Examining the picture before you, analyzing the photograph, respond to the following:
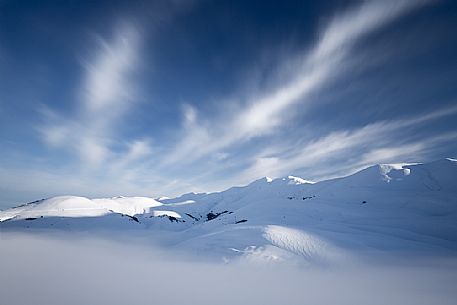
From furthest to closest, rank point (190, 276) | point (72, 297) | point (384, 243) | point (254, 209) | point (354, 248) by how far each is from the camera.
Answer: point (254, 209)
point (384, 243)
point (354, 248)
point (190, 276)
point (72, 297)

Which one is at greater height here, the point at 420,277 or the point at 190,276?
the point at 190,276

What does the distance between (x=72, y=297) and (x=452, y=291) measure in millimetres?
20646

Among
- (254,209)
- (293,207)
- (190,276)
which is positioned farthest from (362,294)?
(254,209)

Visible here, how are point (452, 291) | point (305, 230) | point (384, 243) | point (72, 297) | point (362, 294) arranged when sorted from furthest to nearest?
point (305, 230)
point (384, 243)
point (452, 291)
point (362, 294)
point (72, 297)

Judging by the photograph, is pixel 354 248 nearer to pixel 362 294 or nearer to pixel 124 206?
pixel 362 294

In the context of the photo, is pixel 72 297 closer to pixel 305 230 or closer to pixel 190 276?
pixel 190 276

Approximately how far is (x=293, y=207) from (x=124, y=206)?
459ft

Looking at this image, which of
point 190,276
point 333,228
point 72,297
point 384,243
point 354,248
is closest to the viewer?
point 72,297

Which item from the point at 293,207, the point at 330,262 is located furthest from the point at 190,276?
the point at 293,207

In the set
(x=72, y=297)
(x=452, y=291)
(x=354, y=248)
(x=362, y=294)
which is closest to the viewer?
(x=72, y=297)

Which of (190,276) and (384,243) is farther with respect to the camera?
(384,243)

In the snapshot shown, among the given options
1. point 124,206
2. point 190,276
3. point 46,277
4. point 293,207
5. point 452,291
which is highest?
point 124,206

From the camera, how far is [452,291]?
1285cm

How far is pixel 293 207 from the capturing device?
41.8 m
